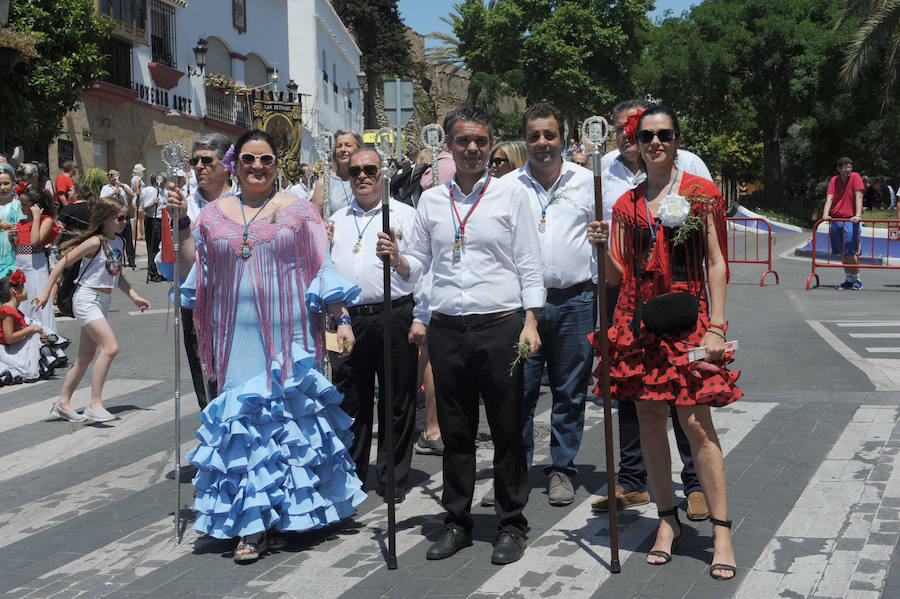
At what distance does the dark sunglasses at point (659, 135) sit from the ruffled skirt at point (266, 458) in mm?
2008

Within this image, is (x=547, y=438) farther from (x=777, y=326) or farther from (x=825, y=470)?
(x=777, y=326)

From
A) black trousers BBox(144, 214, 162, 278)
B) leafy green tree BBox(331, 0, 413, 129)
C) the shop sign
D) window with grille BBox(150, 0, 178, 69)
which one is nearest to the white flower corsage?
black trousers BBox(144, 214, 162, 278)

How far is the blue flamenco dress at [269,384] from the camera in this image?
5.25 meters

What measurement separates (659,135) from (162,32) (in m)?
32.7

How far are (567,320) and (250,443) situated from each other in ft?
6.56

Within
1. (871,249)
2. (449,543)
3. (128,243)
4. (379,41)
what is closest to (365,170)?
(449,543)

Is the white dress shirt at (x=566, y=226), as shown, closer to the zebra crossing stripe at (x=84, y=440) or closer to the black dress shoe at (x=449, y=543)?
the black dress shoe at (x=449, y=543)

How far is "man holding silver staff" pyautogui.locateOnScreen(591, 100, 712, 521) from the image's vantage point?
220 inches

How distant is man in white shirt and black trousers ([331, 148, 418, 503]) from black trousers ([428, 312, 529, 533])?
1031mm

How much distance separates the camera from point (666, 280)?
488 centimetres

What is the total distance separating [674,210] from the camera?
467cm

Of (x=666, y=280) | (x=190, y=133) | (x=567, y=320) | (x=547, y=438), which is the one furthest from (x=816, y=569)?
(x=190, y=133)

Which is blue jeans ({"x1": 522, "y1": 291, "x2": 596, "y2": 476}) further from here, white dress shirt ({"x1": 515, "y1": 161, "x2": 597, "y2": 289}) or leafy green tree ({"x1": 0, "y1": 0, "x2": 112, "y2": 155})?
leafy green tree ({"x1": 0, "y1": 0, "x2": 112, "y2": 155})

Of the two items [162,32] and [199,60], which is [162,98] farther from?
[199,60]
